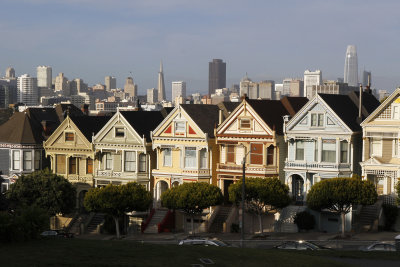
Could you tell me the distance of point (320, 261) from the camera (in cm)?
3922

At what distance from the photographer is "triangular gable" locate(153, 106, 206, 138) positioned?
216 ft

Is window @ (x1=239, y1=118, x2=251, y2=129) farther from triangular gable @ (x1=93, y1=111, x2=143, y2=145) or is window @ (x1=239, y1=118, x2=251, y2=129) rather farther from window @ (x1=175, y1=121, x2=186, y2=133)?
triangular gable @ (x1=93, y1=111, x2=143, y2=145)

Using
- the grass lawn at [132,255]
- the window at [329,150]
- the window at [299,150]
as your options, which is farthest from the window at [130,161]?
the grass lawn at [132,255]

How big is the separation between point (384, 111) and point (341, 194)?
22.3 feet

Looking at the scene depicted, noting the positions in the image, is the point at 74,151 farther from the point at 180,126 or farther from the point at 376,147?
the point at 376,147

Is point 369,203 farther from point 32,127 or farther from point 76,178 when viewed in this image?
point 32,127

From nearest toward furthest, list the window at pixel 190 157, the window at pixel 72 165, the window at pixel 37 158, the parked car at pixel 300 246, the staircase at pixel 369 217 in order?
the parked car at pixel 300 246 < the staircase at pixel 369 217 < the window at pixel 190 157 < the window at pixel 72 165 < the window at pixel 37 158

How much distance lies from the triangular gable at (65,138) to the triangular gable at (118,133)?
1.50m

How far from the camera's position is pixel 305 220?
60062 mm

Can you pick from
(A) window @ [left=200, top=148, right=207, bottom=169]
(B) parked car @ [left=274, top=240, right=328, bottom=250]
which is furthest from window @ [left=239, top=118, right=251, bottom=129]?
(B) parked car @ [left=274, top=240, right=328, bottom=250]

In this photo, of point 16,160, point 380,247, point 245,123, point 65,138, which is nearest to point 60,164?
point 65,138

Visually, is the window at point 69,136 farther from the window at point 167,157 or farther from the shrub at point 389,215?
the shrub at point 389,215

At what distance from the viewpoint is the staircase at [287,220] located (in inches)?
2394

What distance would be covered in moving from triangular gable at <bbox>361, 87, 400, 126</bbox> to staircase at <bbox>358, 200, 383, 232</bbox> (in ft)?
18.7
